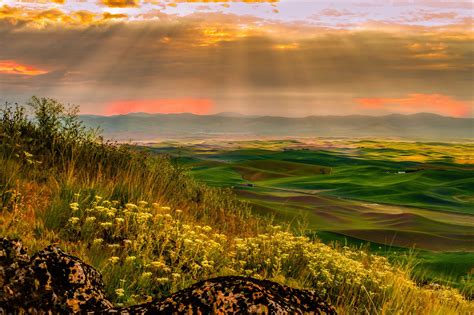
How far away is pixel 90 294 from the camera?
4508mm

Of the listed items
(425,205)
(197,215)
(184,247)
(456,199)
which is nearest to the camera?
(184,247)

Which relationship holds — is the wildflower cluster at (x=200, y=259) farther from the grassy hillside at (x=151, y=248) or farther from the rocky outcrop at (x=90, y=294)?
the rocky outcrop at (x=90, y=294)

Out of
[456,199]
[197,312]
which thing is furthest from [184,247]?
[456,199]

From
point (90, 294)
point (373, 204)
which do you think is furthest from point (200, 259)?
point (373, 204)

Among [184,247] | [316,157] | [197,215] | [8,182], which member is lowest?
[316,157]

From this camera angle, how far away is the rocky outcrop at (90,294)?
367 cm

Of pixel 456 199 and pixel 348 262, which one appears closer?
pixel 348 262

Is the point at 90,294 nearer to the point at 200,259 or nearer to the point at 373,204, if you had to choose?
the point at 200,259

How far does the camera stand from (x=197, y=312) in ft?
12.0

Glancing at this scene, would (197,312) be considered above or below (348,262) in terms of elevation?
above

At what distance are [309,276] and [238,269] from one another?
4.15ft

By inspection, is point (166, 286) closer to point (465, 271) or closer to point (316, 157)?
point (465, 271)

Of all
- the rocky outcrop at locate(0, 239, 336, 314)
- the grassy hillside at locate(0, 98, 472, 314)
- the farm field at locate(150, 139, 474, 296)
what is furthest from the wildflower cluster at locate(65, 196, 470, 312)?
the farm field at locate(150, 139, 474, 296)

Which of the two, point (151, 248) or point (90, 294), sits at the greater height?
point (90, 294)
